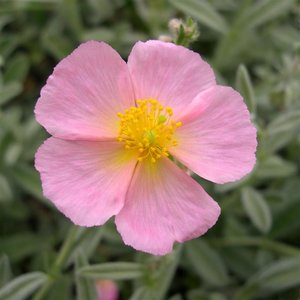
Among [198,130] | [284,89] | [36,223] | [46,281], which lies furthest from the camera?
[36,223]

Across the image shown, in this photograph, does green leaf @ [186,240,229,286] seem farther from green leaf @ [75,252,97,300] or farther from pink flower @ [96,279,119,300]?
green leaf @ [75,252,97,300]

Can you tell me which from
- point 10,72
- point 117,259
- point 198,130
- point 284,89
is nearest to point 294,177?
point 284,89

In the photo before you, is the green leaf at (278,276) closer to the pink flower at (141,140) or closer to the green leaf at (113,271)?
the green leaf at (113,271)

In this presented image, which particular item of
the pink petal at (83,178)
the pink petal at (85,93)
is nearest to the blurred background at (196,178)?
the pink petal at (83,178)

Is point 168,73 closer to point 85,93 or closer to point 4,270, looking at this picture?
point 85,93

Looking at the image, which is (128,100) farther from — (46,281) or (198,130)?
(46,281)

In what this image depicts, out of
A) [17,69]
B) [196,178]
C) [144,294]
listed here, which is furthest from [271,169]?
[17,69]

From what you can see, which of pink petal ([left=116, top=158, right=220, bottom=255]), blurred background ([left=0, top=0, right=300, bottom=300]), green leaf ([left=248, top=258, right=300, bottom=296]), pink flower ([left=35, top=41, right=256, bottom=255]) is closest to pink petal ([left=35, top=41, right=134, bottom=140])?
pink flower ([left=35, top=41, right=256, bottom=255])
